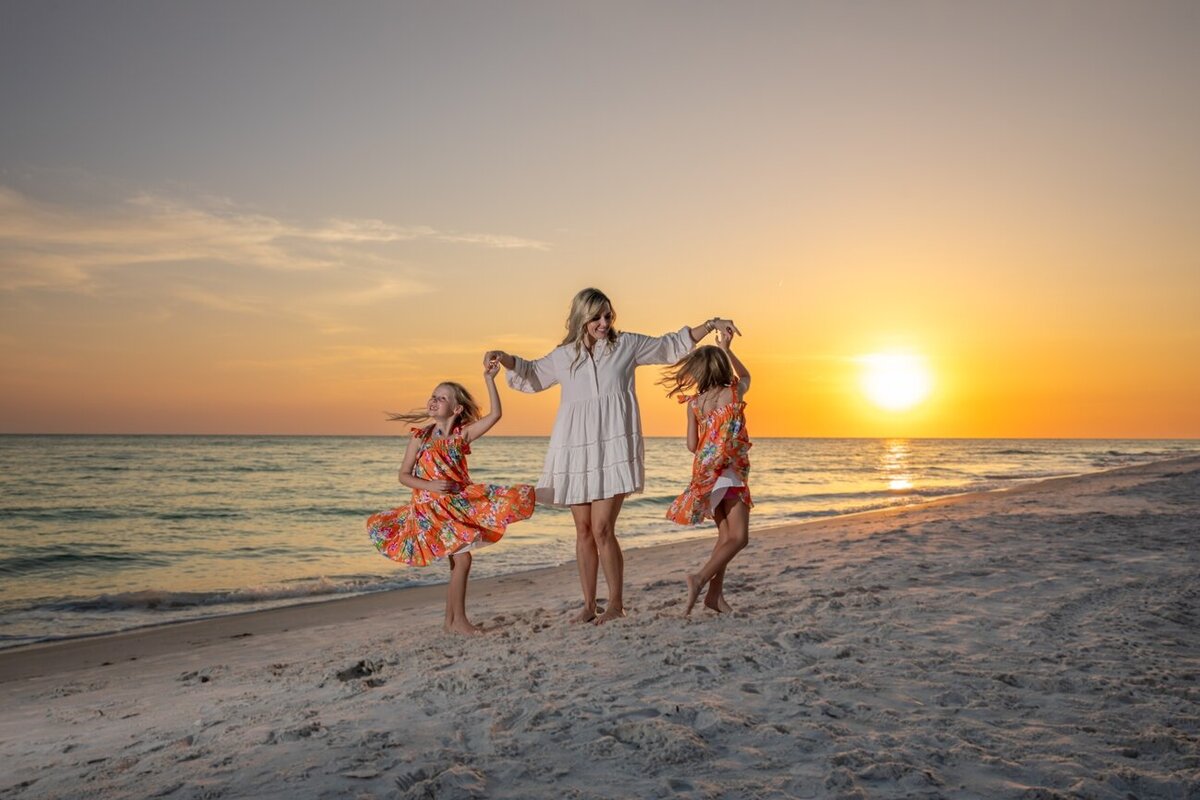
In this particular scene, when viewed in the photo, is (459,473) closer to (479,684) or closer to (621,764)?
(479,684)

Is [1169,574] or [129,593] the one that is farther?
[129,593]

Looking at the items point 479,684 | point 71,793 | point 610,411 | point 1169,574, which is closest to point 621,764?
point 479,684

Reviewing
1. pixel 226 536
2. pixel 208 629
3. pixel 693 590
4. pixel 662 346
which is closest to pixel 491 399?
pixel 662 346

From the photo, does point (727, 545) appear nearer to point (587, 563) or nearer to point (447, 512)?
point (587, 563)

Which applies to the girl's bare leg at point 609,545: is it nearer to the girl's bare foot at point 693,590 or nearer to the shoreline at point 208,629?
the girl's bare foot at point 693,590

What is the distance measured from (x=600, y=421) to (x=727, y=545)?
1.16 m

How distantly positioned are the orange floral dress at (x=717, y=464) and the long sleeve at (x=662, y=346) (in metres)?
0.50

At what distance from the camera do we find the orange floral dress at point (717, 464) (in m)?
5.39

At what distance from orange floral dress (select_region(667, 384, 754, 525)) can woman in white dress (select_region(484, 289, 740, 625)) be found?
0.45 meters

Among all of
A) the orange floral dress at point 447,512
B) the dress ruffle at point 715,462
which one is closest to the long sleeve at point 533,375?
the orange floral dress at point 447,512

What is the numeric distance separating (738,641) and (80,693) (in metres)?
4.33

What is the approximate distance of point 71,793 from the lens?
297 cm

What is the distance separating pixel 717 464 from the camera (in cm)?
538

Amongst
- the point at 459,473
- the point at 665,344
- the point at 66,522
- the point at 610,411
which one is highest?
the point at 665,344
